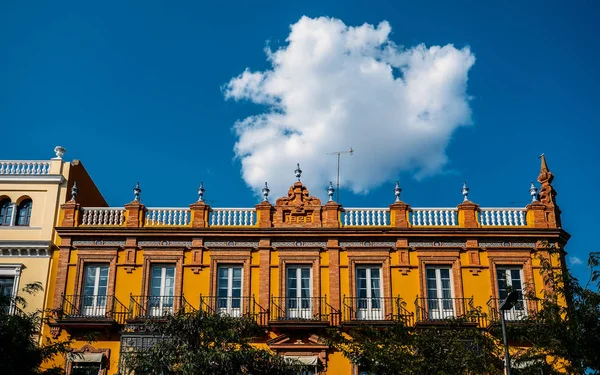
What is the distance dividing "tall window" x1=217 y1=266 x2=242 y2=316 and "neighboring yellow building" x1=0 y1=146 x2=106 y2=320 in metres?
6.51

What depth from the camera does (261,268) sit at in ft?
99.8

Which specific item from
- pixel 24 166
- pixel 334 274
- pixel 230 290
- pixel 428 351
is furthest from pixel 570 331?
pixel 24 166

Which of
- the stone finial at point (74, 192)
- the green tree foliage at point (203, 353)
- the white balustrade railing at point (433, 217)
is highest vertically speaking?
the stone finial at point (74, 192)

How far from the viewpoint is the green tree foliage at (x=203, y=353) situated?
22422mm

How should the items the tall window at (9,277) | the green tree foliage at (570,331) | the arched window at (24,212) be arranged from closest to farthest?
the green tree foliage at (570,331)
the tall window at (9,277)
the arched window at (24,212)

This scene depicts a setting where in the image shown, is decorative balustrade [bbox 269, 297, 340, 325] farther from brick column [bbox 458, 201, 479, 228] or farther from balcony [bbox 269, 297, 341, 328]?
brick column [bbox 458, 201, 479, 228]

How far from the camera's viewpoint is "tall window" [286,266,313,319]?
29.7m

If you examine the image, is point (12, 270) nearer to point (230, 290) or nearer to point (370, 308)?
point (230, 290)

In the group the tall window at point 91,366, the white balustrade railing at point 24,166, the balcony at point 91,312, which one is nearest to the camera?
the tall window at point 91,366

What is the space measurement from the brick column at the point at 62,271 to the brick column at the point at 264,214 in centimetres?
728

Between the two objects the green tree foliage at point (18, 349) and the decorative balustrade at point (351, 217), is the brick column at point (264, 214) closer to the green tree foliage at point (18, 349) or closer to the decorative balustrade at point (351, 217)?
the decorative balustrade at point (351, 217)

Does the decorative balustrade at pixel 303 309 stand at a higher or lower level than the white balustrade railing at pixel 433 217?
lower

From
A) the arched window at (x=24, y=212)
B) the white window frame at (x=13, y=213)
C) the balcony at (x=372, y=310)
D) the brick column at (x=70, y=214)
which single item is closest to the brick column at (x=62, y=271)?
the brick column at (x=70, y=214)

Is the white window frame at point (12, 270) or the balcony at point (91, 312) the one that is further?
the white window frame at point (12, 270)
